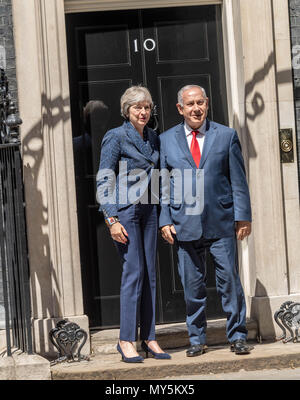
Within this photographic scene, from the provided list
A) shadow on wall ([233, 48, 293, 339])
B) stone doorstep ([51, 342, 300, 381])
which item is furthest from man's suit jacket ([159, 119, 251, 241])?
stone doorstep ([51, 342, 300, 381])

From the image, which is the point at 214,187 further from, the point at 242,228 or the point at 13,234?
the point at 13,234

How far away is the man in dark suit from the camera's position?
6.45 m

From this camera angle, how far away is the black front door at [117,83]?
7.34 metres

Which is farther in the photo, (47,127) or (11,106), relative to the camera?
(47,127)

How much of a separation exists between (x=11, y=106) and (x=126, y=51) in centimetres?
134

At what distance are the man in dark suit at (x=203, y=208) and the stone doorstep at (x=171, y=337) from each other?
0.49 meters

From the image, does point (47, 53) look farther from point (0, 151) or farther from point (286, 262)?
point (286, 262)

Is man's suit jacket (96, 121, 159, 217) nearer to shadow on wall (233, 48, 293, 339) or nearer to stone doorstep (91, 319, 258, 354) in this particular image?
A: shadow on wall (233, 48, 293, 339)

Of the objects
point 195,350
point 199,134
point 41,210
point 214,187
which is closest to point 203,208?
point 214,187

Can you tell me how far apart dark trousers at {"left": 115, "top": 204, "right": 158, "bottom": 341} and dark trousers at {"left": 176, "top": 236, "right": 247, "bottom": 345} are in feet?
0.74

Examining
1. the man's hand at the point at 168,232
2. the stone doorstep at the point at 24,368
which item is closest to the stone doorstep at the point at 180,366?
the stone doorstep at the point at 24,368

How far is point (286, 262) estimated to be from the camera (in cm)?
720

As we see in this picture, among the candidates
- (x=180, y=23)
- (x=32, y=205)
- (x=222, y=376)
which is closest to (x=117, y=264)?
(x=32, y=205)

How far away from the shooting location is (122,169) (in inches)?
255
